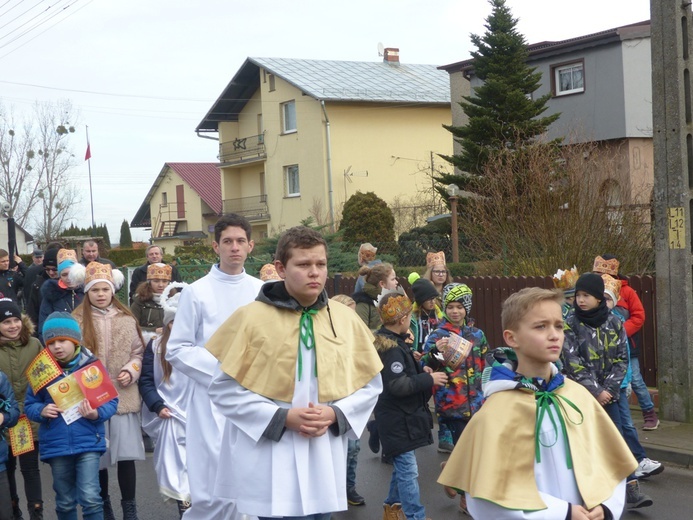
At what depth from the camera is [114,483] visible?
926 cm

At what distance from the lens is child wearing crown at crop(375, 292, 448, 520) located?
268 inches

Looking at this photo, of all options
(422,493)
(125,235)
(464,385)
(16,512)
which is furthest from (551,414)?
(125,235)

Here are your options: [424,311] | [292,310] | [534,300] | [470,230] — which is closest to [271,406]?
[292,310]

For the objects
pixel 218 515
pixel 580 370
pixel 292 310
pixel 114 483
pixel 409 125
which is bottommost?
pixel 114 483

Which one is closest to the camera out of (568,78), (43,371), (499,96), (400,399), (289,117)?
(43,371)

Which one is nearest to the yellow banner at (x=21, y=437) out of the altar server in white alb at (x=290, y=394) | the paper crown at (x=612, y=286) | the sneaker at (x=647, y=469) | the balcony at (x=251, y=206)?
the altar server in white alb at (x=290, y=394)

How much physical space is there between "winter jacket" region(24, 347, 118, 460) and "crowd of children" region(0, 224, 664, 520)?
1 cm

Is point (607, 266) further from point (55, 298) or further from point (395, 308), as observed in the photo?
point (55, 298)

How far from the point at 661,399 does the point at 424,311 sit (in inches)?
125

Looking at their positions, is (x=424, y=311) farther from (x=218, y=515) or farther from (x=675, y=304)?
(x=218, y=515)

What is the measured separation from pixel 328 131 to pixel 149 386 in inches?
1488

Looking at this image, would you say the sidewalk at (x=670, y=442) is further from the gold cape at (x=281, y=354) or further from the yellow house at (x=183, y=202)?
the yellow house at (x=183, y=202)

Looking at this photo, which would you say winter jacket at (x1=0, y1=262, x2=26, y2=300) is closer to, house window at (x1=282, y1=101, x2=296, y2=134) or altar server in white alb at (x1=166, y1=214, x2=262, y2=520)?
altar server in white alb at (x1=166, y1=214, x2=262, y2=520)

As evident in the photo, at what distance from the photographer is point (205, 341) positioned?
6336 millimetres
